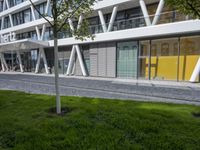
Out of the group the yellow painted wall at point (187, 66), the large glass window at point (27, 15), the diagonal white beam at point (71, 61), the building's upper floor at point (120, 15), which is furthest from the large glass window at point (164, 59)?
the large glass window at point (27, 15)

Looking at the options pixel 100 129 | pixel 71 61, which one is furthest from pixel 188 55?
pixel 100 129

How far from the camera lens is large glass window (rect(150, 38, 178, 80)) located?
18.9 m

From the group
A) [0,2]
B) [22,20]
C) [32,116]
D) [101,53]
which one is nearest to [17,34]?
[22,20]

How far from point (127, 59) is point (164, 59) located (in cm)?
410

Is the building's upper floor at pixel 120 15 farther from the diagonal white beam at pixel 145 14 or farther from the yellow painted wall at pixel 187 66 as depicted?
the yellow painted wall at pixel 187 66

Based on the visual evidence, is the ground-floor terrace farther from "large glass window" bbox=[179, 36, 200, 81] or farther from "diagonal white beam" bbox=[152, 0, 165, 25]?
"diagonal white beam" bbox=[152, 0, 165, 25]

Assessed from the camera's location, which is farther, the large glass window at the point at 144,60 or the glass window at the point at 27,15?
the glass window at the point at 27,15

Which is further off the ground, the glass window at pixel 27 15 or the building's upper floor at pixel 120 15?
the glass window at pixel 27 15

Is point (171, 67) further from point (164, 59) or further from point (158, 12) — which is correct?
point (158, 12)

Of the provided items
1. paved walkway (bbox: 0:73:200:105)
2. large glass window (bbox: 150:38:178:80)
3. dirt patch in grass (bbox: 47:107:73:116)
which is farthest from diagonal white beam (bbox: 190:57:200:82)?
dirt patch in grass (bbox: 47:107:73:116)

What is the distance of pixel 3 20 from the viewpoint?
46.0 m

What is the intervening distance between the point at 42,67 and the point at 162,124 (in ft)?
105

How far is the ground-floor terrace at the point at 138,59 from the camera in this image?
18100mm

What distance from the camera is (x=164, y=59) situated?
64.1 feet
